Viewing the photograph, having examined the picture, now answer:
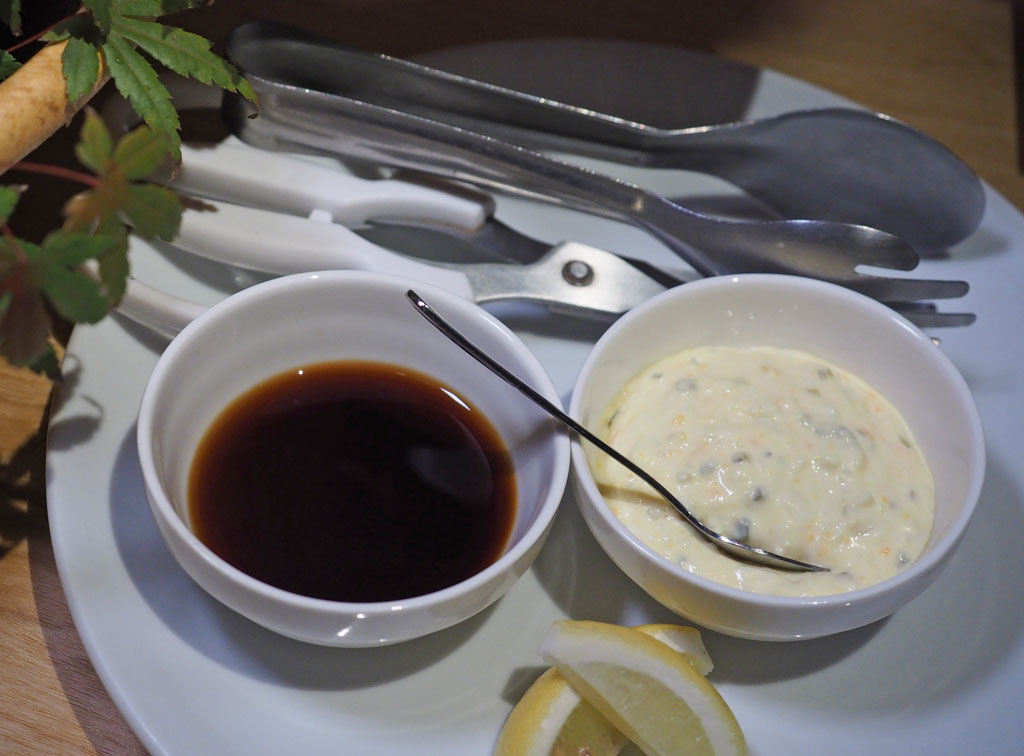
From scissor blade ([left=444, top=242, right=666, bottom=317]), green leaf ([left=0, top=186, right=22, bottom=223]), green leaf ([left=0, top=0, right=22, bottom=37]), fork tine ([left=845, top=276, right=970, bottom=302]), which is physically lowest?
scissor blade ([left=444, top=242, right=666, bottom=317])

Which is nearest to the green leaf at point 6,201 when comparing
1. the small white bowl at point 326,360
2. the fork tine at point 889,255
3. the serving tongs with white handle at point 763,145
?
the small white bowl at point 326,360

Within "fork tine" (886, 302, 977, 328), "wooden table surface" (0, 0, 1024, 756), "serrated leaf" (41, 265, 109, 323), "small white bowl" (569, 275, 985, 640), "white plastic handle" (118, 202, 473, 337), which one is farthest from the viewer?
"wooden table surface" (0, 0, 1024, 756)

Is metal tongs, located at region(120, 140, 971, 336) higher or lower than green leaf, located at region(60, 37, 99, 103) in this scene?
lower

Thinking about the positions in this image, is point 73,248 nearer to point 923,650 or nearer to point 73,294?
point 73,294

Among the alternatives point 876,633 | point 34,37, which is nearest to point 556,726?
point 876,633

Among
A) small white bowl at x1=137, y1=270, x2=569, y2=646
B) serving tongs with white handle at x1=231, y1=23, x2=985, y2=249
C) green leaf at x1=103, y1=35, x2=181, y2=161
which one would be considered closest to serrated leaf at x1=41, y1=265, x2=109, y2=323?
small white bowl at x1=137, y1=270, x2=569, y2=646

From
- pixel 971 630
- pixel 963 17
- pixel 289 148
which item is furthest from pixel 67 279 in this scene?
pixel 963 17

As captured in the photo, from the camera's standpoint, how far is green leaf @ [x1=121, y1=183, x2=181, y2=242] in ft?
2.74

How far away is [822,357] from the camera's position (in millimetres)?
1167

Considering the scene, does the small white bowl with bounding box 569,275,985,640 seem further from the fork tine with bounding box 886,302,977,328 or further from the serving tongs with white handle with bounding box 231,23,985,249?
the serving tongs with white handle with bounding box 231,23,985,249

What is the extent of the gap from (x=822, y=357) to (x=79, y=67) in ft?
2.75

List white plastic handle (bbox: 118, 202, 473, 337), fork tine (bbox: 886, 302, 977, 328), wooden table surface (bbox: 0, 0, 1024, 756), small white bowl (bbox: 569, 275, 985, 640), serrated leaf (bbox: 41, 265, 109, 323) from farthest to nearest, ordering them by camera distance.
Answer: wooden table surface (bbox: 0, 0, 1024, 756), fork tine (bbox: 886, 302, 977, 328), white plastic handle (bbox: 118, 202, 473, 337), small white bowl (bbox: 569, 275, 985, 640), serrated leaf (bbox: 41, 265, 109, 323)

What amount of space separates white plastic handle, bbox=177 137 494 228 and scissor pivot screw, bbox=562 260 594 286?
0.42ft

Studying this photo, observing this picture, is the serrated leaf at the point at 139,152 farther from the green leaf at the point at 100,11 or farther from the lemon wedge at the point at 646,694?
the lemon wedge at the point at 646,694
